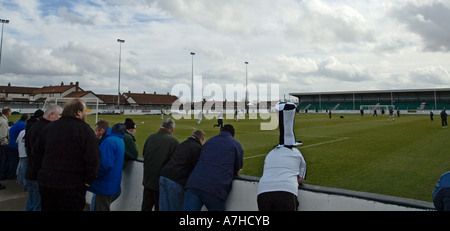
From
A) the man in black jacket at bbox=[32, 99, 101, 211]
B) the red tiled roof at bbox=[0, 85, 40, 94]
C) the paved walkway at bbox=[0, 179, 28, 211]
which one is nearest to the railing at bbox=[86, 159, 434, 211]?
the man in black jacket at bbox=[32, 99, 101, 211]

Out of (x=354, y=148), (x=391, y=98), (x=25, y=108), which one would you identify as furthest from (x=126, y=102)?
(x=354, y=148)

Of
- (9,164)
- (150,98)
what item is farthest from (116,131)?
(150,98)

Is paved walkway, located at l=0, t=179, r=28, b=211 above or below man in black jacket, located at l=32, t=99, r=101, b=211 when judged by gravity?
below

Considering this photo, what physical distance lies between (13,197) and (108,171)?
4.00 m

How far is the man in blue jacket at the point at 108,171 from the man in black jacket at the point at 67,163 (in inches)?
24.6

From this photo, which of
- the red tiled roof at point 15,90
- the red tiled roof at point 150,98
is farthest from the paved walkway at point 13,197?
the red tiled roof at point 15,90

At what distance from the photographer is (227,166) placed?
375cm

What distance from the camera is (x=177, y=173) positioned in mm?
4125

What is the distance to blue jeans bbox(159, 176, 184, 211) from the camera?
4188 mm

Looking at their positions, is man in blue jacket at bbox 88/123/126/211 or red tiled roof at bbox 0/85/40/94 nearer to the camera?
man in blue jacket at bbox 88/123/126/211

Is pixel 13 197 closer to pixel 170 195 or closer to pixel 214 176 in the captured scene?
pixel 170 195

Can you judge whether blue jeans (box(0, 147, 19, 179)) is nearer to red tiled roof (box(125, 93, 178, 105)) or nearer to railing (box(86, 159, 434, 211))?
railing (box(86, 159, 434, 211))

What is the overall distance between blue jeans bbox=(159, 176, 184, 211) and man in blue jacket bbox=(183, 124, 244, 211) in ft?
1.50

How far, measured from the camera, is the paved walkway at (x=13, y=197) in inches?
234
